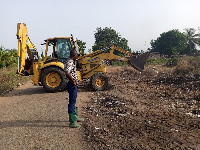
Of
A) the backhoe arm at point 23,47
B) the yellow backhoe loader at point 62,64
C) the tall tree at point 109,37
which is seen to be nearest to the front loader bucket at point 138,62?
the yellow backhoe loader at point 62,64

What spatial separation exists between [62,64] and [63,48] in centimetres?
71

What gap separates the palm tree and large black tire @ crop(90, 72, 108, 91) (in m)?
46.3

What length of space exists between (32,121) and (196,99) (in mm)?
5225

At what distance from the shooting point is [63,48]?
→ 9414 millimetres

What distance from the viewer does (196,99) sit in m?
7.25

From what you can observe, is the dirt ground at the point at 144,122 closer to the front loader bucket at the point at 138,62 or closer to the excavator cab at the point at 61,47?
the front loader bucket at the point at 138,62

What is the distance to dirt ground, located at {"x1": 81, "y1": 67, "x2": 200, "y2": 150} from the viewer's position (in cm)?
391

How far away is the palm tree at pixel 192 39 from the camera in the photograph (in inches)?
2042

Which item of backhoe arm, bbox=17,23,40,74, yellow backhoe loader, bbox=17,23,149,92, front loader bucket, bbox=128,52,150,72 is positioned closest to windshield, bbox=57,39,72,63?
yellow backhoe loader, bbox=17,23,149,92

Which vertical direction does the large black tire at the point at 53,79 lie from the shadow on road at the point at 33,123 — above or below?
above

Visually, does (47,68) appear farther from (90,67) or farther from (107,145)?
(107,145)

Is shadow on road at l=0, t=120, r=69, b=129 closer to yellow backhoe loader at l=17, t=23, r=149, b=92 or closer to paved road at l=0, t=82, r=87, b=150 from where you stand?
paved road at l=0, t=82, r=87, b=150

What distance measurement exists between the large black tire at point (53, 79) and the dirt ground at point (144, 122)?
5.81 feet

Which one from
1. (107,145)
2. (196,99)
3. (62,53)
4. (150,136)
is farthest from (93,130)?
(62,53)
